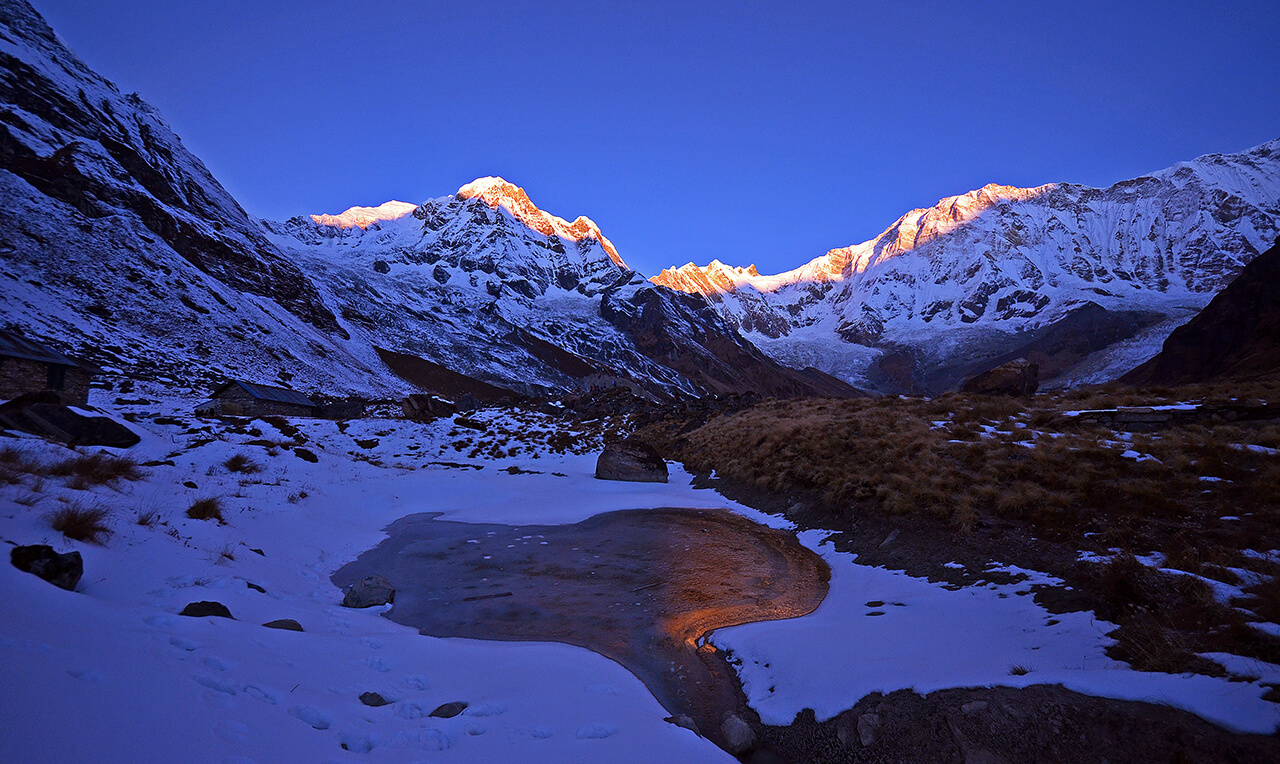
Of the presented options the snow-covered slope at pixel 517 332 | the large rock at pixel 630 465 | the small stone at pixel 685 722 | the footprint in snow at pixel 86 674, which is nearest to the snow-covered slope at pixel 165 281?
the snow-covered slope at pixel 517 332

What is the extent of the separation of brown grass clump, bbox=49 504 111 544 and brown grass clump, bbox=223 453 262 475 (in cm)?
685

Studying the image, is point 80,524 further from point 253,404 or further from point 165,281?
point 165,281

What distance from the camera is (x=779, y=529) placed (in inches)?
512

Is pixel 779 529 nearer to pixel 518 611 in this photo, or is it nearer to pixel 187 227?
pixel 518 611

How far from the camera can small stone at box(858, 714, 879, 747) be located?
461 cm

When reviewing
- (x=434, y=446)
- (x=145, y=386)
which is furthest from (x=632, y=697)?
(x=145, y=386)

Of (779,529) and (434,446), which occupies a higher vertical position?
(434,446)

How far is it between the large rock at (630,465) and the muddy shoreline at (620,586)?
7.27 m

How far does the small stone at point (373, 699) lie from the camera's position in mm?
4421

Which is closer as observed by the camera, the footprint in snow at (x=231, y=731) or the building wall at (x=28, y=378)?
the footprint in snow at (x=231, y=731)

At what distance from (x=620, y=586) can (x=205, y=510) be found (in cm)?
672

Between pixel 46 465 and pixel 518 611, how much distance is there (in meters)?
7.12

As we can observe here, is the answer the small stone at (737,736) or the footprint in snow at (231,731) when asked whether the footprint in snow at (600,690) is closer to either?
the small stone at (737,736)

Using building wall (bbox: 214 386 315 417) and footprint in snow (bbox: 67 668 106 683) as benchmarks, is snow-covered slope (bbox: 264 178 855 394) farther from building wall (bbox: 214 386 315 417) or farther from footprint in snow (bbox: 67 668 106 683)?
footprint in snow (bbox: 67 668 106 683)
